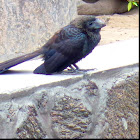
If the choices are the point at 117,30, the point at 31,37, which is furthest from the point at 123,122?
the point at 117,30

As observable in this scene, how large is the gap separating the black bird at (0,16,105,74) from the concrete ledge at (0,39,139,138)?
11 cm

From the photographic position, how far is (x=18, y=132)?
265 centimetres

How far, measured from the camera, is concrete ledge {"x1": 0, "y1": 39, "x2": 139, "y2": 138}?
2631mm

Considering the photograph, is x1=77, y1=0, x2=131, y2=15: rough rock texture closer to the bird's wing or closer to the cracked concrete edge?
the bird's wing

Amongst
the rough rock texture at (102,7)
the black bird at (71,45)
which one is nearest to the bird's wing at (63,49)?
the black bird at (71,45)

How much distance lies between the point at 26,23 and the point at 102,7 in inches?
141

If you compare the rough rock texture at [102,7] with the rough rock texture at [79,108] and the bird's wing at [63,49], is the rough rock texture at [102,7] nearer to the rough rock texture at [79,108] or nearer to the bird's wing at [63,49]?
the bird's wing at [63,49]

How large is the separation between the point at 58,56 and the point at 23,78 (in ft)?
1.02

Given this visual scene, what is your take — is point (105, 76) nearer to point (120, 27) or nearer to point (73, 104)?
point (73, 104)

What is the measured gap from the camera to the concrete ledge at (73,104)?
263 centimetres

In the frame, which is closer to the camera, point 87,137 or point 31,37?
point 87,137

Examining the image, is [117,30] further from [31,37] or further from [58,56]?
[58,56]

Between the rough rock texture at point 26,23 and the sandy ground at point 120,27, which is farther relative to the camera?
the sandy ground at point 120,27

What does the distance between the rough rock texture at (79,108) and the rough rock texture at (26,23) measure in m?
1.93
